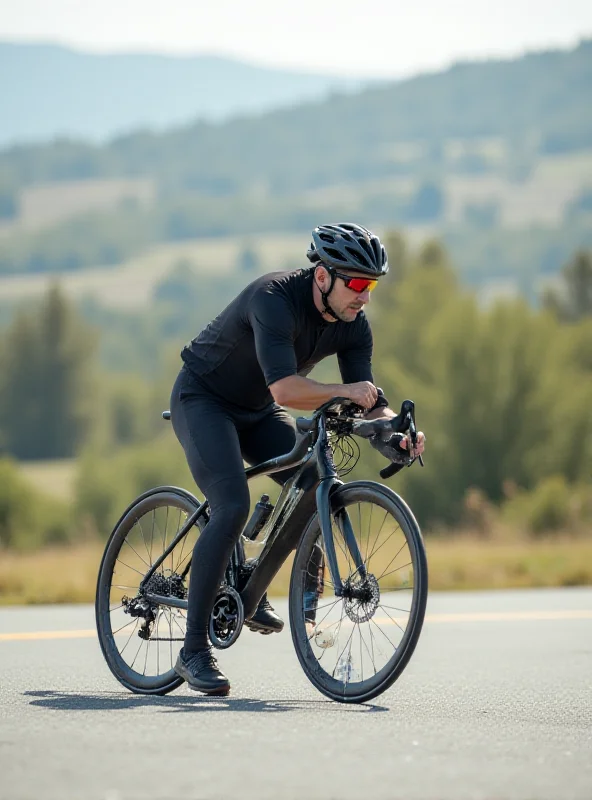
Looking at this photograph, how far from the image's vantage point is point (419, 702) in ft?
21.7

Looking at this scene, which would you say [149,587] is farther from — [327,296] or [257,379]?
[327,296]

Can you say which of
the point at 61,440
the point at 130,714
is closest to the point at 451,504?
the point at 130,714

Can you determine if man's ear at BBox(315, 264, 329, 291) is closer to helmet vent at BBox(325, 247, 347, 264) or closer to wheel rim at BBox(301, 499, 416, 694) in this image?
helmet vent at BBox(325, 247, 347, 264)

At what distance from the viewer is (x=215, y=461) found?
22.3 ft

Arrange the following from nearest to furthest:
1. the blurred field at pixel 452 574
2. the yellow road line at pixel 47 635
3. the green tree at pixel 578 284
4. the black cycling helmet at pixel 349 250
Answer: the black cycling helmet at pixel 349 250, the yellow road line at pixel 47 635, the blurred field at pixel 452 574, the green tree at pixel 578 284

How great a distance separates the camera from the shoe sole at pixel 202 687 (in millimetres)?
6664

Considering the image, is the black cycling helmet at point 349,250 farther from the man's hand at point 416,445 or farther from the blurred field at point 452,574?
the blurred field at point 452,574

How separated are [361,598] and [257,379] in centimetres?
114

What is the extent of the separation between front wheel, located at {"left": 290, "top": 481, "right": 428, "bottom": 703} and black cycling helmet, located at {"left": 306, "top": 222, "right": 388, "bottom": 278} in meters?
0.93

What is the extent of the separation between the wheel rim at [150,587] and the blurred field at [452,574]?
754 centimetres

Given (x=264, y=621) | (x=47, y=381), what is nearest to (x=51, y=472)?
(x=47, y=381)

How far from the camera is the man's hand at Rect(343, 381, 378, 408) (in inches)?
255

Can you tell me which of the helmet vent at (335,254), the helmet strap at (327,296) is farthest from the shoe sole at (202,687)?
the helmet vent at (335,254)

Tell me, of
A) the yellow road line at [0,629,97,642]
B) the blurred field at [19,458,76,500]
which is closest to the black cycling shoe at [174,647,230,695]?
the yellow road line at [0,629,97,642]
